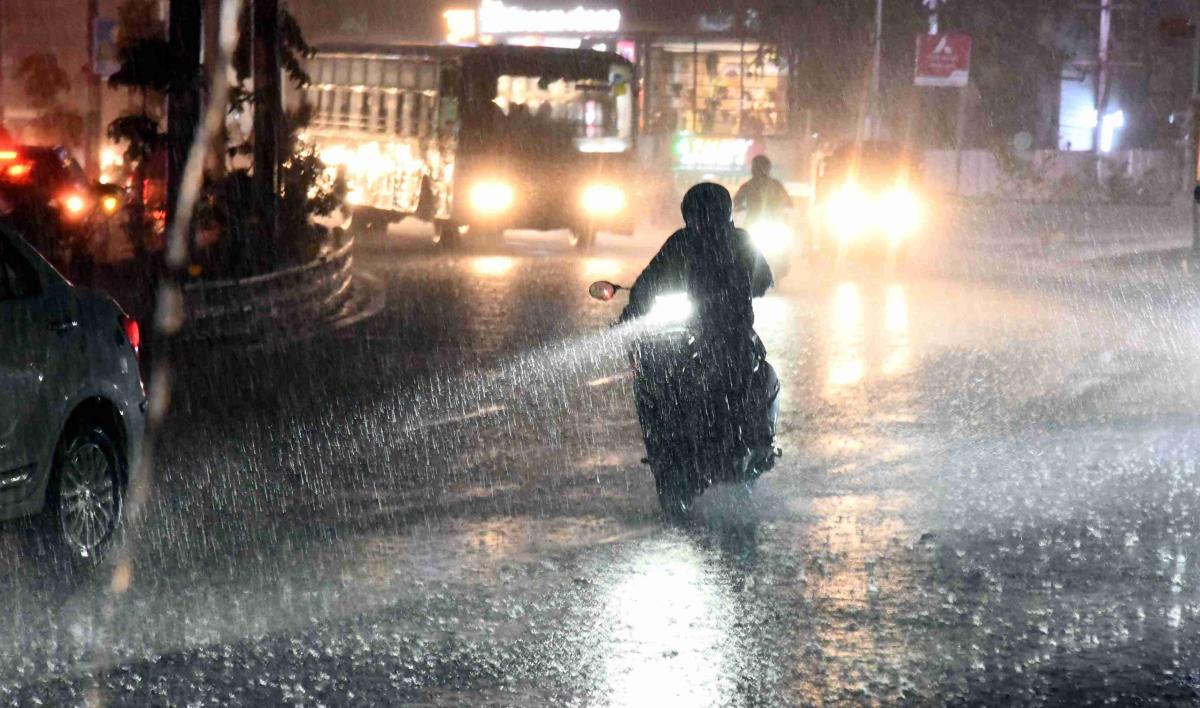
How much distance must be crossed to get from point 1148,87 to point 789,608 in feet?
215

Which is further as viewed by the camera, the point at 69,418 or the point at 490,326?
the point at 490,326

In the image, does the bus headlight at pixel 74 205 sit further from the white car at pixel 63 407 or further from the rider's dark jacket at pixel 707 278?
the white car at pixel 63 407

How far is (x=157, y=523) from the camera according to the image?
8.78 metres

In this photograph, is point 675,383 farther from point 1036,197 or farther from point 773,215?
point 1036,197

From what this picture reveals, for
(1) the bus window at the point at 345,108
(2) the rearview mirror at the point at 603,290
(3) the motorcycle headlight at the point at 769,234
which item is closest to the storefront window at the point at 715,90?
(1) the bus window at the point at 345,108

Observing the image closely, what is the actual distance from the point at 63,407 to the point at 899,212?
66.9ft

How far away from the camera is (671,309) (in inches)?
355

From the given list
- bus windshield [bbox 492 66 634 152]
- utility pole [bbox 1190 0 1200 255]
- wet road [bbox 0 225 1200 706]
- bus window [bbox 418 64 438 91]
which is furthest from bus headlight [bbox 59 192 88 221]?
utility pole [bbox 1190 0 1200 255]

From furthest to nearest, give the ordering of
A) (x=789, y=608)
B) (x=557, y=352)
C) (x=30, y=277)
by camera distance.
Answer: (x=557, y=352) → (x=30, y=277) → (x=789, y=608)

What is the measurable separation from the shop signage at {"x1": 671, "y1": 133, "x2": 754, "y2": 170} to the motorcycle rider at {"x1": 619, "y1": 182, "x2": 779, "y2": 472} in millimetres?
32277

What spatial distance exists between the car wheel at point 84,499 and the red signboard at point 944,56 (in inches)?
1374

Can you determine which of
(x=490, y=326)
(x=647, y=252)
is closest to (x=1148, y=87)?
(x=647, y=252)

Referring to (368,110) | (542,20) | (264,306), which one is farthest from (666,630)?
(542,20)

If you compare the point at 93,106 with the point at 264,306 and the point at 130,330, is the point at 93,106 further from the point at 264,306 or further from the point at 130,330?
the point at 130,330
